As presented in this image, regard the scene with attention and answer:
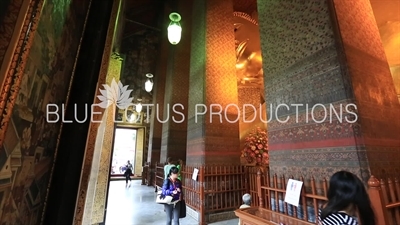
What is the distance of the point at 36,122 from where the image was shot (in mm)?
1163

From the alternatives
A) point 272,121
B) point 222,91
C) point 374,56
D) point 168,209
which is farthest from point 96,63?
point 222,91

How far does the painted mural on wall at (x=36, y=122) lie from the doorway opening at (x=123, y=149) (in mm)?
15195

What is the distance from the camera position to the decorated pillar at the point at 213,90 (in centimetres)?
559

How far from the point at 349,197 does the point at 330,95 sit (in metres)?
1.58

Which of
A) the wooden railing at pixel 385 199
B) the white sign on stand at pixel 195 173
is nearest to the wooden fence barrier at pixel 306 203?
the wooden railing at pixel 385 199

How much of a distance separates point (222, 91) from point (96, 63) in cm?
473

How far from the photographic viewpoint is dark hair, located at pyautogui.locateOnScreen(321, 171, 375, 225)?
136 centimetres

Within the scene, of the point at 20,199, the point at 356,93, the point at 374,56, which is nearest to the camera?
the point at 20,199

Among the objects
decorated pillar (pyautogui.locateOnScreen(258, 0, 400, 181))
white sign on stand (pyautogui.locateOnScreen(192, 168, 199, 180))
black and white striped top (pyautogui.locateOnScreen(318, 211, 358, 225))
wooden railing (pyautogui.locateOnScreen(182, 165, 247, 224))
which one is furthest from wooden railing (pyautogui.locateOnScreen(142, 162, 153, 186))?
black and white striped top (pyautogui.locateOnScreen(318, 211, 358, 225))

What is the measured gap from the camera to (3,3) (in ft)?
2.84

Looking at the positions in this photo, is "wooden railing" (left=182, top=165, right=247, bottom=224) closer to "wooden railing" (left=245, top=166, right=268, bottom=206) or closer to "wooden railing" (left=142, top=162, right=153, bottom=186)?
"wooden railing" (left=245, top=166, right=268, bottom=206)

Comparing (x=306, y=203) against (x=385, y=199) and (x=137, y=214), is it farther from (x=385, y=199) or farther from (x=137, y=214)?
(x=137, y=214)

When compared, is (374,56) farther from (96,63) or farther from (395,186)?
(96,63)

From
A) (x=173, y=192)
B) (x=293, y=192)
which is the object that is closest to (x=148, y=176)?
(x=173, y=192)
